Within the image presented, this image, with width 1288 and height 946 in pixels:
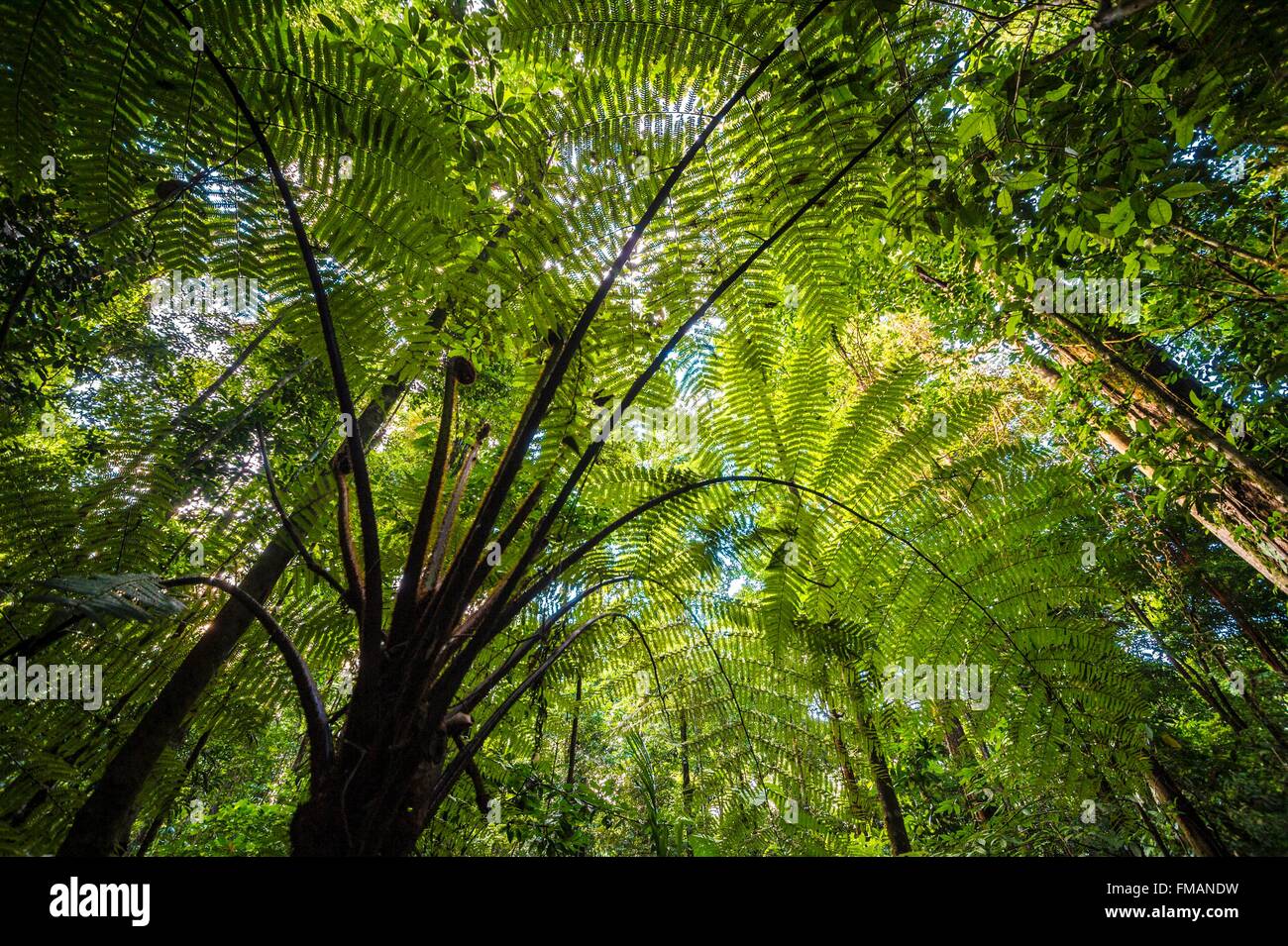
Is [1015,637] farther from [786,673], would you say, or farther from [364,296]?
[364,296]

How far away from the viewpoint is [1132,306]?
2.67 metres

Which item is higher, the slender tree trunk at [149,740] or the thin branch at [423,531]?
the thin branch at [423,531]

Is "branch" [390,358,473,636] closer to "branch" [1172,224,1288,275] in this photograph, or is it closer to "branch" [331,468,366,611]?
"branch" [331,468,366,611]

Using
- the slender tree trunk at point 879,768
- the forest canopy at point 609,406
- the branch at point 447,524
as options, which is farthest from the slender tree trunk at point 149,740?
the slender tree trunk at point 879,768

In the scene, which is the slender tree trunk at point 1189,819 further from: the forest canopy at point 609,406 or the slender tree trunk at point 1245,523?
the slender tree trunk at point 1245,523

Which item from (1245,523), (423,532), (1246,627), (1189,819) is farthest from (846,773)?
(1246,627)

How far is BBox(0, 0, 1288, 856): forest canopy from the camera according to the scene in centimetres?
99

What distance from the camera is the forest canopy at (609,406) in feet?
3.23

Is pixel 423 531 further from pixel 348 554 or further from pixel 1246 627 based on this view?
pixel 1246 627

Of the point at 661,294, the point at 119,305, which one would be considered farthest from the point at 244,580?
the point at 119,305

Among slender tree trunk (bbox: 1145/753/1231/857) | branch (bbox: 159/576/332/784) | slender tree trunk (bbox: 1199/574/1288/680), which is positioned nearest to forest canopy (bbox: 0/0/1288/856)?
branch (bbox: 159/576/332/784)

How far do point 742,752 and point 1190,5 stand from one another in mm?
2438

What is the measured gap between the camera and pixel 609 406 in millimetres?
1431

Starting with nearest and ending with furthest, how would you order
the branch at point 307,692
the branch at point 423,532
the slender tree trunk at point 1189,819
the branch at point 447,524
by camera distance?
the branch at point 307,692, the branch at point 423,532, the branch at point 447,524, the slender tree trunk at point 1189,819
